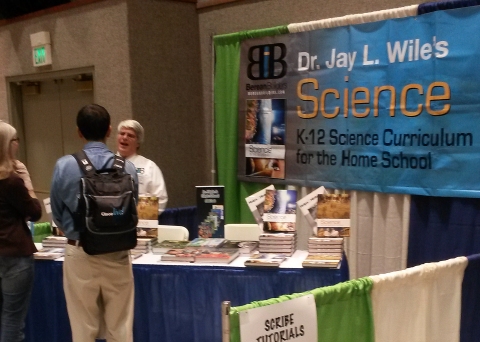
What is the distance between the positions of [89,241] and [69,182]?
273 mm

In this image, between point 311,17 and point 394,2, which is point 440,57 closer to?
point 394,2

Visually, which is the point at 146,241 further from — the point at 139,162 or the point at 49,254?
the point at 139,162

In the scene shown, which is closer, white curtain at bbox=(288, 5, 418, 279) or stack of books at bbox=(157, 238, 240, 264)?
stack of books at bbox=(157, 238, 240, 264)

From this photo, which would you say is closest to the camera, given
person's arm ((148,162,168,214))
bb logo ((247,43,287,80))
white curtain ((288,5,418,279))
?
white curtain ((288,5,418,279))

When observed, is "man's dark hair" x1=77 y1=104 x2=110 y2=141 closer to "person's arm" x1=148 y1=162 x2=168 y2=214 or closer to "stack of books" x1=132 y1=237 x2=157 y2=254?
"stack of books" x1=132 y1=237 x2=157 y2=254

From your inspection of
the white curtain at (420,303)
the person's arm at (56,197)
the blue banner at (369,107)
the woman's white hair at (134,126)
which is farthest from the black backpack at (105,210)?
the blue banner at (369,107)

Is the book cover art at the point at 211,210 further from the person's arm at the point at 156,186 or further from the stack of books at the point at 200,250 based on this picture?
the person's arm at the point at 156,186

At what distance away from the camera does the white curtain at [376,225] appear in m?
3.44

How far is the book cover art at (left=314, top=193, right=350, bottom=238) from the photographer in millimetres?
2771

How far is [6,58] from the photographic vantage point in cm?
544

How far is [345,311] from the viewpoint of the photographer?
1910 millimetres

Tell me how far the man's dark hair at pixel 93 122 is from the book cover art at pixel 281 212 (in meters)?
1.05

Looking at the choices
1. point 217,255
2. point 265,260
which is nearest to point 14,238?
point 217,255

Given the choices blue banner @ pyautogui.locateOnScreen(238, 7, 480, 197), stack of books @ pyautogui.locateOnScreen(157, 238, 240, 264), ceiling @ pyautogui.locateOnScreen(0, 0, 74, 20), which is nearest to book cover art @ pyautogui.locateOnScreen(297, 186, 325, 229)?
stack of books @ pyautogui.locateOnScreen(157, 238, 240, 264)
